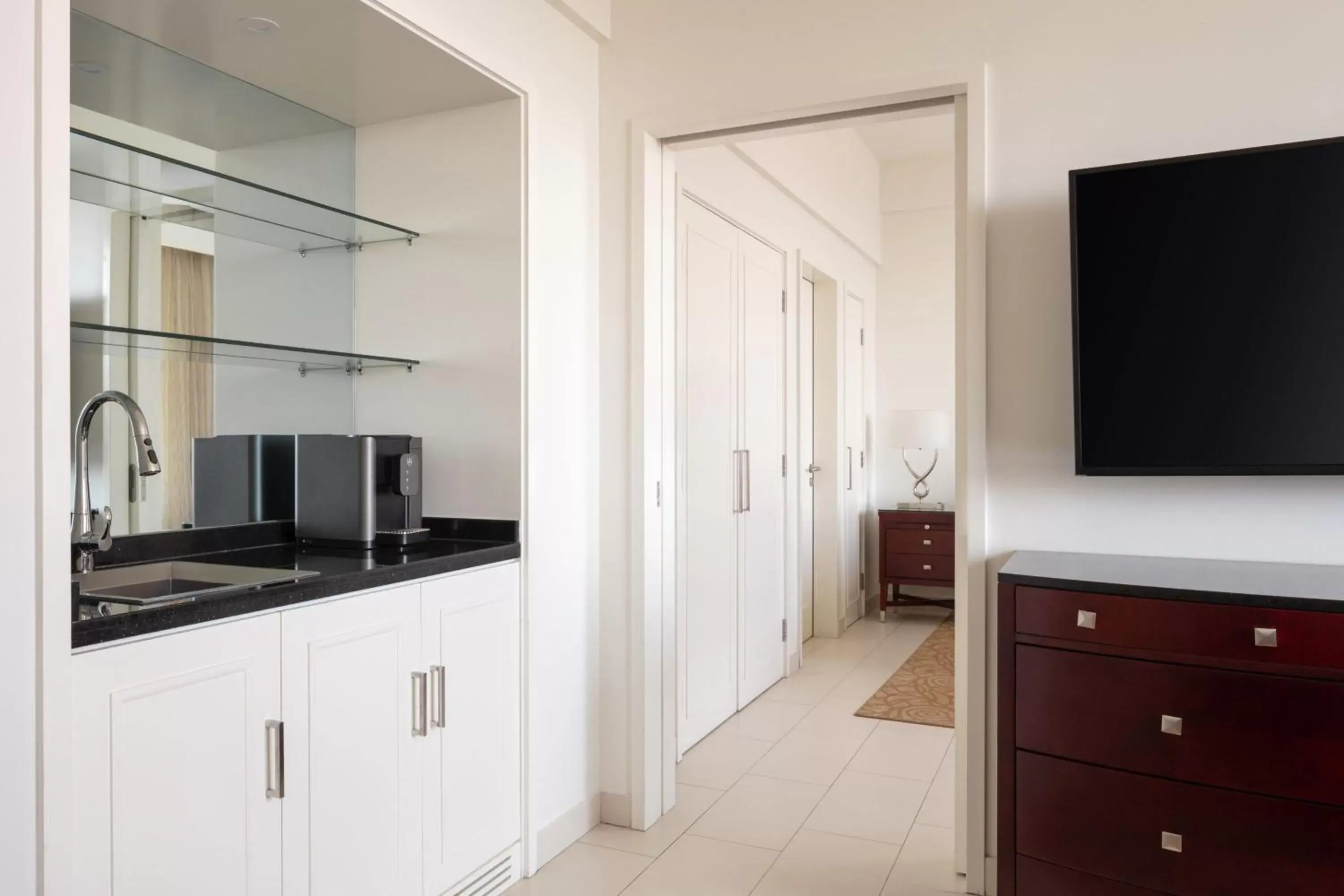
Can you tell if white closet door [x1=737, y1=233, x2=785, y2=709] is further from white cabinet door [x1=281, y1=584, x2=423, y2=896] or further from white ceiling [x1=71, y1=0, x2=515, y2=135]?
Answer: white cabinet door [x1=281, y1=584, x2=423, y2=896]

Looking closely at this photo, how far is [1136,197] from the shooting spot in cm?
216

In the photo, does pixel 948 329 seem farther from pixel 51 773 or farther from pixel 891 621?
pixel 51 773

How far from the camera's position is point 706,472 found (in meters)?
3.78

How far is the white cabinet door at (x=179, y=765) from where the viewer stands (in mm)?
1413

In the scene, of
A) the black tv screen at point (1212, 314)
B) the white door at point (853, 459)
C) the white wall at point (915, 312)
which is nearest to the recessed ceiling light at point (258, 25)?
the black tv screen at point (1212, 314)

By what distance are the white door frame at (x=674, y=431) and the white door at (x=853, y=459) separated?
2973 mm

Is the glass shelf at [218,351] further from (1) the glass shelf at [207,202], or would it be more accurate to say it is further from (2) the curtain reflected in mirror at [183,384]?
(1) the glass shelf at [207,202]

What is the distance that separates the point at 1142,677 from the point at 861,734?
80.4 inches

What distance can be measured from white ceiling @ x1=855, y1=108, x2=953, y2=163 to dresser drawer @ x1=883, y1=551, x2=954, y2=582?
2.72 metres

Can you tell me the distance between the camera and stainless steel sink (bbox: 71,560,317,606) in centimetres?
190

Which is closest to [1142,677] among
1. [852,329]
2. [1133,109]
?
[1133,109]

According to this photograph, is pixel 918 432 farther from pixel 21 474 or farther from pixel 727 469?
pixel 21 474

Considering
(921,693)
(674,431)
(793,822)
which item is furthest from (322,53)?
(921,693)

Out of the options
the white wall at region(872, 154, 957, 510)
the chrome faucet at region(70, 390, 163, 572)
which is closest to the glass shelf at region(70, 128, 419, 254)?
the chrome faucet at region(70, 390, 163, 572)
